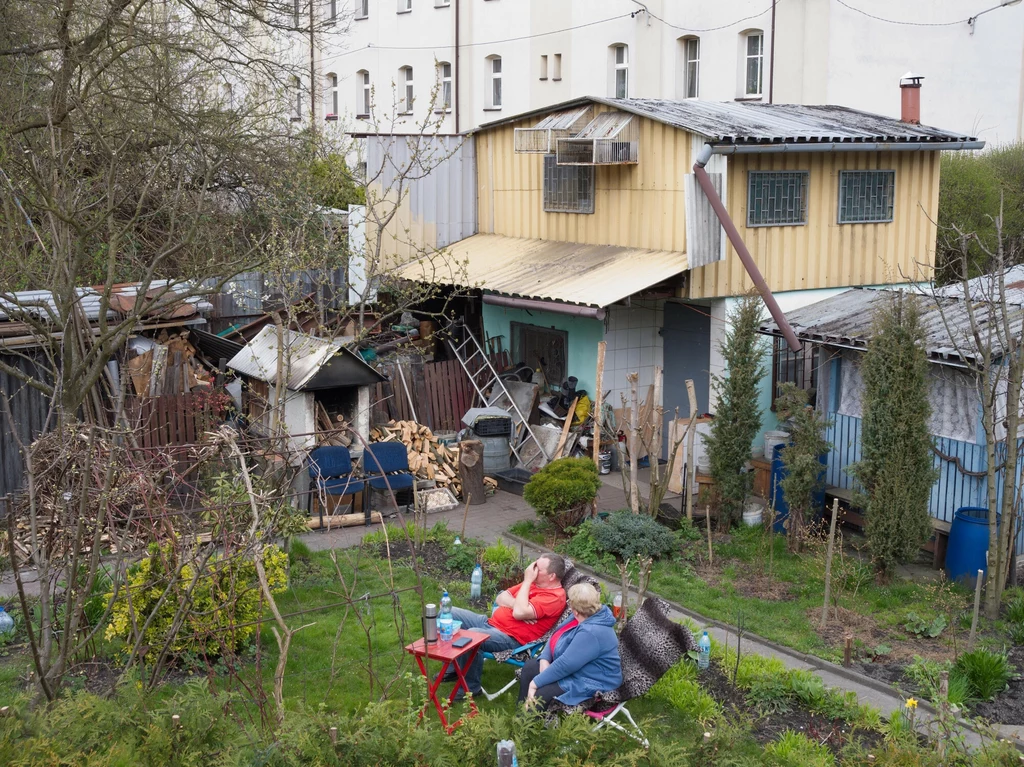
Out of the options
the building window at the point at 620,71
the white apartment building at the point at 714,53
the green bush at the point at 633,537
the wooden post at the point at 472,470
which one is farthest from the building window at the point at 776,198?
the building window at the point at 620,71

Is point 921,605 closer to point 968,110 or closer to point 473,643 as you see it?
point 473,643

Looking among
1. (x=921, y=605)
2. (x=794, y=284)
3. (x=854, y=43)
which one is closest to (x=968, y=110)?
(x=854, y=43)

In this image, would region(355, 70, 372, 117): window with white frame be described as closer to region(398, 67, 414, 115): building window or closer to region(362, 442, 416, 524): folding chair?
region(398, 67, 414, 115): building window

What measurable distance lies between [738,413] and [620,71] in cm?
1732

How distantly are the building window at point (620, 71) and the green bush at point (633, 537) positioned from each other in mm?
17853

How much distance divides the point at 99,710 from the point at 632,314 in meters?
10.8

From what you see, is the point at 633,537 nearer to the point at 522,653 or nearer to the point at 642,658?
the point at 522,653

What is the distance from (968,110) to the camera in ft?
80.9

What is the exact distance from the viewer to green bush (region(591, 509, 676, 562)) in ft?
36.6

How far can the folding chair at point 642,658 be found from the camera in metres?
7.20

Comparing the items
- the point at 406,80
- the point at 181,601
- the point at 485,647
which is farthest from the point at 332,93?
the point at 485,647

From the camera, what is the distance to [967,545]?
10344mm

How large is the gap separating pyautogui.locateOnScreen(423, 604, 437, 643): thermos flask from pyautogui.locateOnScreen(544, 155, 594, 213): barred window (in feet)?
30.6

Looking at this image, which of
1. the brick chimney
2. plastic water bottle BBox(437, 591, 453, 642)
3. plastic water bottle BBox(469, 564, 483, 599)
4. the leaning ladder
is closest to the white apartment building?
the leaning ladder
